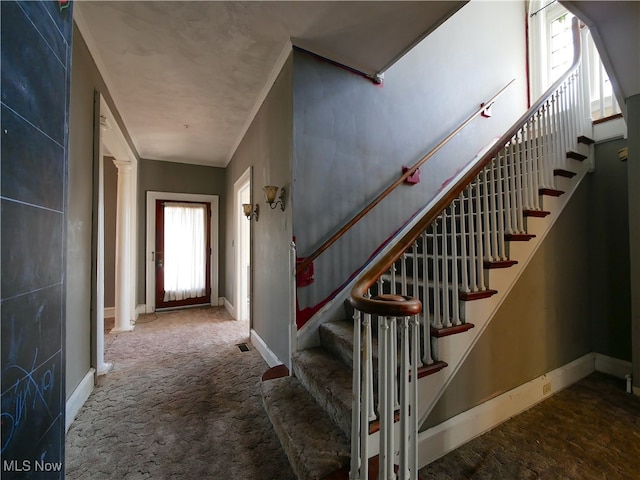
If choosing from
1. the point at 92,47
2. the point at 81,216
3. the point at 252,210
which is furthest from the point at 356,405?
the point at 92,47

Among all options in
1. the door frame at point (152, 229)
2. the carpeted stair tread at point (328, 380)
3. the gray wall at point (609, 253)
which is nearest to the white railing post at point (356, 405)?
the carpeted stair tread at point (328, 380)

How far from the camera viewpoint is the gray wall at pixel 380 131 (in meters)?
2.30

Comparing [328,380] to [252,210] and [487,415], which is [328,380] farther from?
[252,210]

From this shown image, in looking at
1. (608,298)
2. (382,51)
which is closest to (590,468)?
(608,298)

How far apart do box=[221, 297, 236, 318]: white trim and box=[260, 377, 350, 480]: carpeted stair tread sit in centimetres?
267

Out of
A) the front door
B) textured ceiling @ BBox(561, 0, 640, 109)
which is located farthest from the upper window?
the front door

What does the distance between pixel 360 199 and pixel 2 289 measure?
2264 millimetres

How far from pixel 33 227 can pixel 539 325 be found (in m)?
3.11

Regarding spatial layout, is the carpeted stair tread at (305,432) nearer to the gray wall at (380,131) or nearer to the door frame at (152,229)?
the gray wall at (380,131)

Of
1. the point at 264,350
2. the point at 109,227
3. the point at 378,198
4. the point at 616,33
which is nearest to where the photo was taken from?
the point at 616,33

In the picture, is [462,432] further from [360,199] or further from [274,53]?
[274,53]

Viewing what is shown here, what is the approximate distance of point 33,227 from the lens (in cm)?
100

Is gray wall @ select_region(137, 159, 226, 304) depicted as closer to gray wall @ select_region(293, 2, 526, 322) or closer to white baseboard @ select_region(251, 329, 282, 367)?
white baseboard @ select_region(251, 329, 282, 367)

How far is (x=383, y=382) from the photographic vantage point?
42.8 inches
